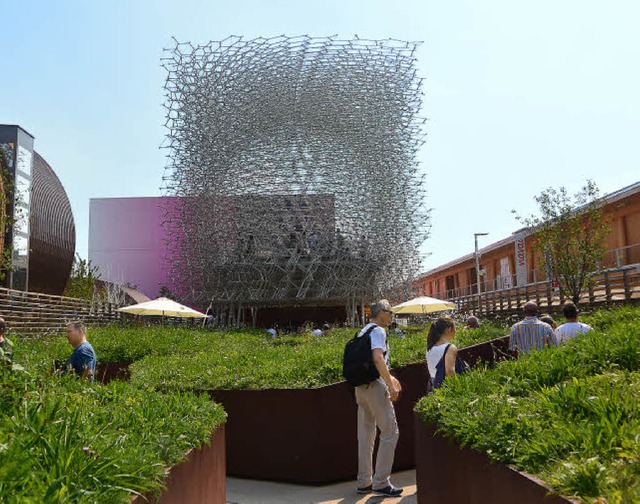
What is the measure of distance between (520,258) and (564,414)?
31405 mm

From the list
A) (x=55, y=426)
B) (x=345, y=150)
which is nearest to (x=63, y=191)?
(x=345, y=150)

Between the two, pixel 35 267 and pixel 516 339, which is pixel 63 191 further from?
pixel 516 339

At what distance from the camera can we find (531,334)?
734cm

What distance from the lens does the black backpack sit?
5.96m

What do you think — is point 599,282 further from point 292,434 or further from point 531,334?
point 292,434

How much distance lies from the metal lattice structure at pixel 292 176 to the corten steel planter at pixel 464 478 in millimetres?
28102

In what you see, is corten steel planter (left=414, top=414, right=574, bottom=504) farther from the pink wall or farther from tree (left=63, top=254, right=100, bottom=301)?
the pink wall

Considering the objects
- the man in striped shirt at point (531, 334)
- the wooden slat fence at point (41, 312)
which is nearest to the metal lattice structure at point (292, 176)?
the wooden slat fence at point (41, 312)

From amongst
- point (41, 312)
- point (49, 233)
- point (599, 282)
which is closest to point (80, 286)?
point (49, 233)

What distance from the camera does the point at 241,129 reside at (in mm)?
34625

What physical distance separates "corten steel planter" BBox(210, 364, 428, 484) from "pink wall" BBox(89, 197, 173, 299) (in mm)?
46637

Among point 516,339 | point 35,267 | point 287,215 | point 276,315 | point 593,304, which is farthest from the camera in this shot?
point 276,315

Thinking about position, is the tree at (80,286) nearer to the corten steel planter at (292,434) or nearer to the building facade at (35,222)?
the building facade at (35,222)

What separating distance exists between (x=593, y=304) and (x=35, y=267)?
19932 millimetres
